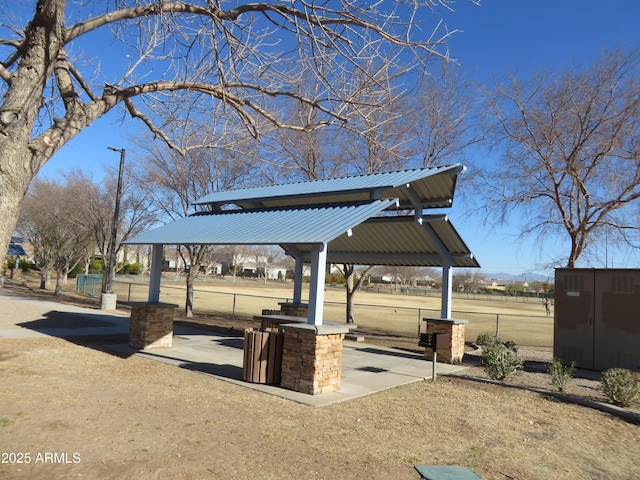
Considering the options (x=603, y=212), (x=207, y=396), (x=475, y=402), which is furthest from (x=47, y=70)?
(x=603, y=212)

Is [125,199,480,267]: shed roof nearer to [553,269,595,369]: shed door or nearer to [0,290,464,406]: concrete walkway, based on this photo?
[553,269,595,369]: shed door

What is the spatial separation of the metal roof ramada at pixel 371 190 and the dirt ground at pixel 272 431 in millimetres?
4258

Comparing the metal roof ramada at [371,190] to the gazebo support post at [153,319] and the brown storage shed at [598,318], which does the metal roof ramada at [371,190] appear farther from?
the brown storage shed at [598,318]

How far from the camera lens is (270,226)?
33.6 ft

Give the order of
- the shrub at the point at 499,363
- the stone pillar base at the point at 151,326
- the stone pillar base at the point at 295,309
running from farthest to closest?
the stone pillar base at the point at 295,309 < the stone pillar base at the point at 151,326 < the shrub at the point at 499,363

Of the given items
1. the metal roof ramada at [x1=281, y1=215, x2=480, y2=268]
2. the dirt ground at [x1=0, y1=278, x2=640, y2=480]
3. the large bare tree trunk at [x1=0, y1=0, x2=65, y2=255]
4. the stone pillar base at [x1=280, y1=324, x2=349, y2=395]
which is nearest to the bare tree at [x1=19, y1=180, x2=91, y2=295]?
the metal roof ramada at [x1=281, y1=215, x2=480, y2=268]

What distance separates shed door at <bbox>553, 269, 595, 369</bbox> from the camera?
12.4 metres

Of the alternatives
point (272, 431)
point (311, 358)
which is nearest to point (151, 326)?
point (311, 358)

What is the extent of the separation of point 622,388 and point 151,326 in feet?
33.1

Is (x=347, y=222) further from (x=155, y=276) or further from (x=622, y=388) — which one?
(x=155, y=276)

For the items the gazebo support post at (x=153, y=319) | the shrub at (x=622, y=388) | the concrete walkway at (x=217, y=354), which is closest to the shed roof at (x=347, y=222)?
the gazebo support post at (x=153, y=319)

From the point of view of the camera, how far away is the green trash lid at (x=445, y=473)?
16.3ft

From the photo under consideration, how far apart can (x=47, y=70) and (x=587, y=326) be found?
1277 cm

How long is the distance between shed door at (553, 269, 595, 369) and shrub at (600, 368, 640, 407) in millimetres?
4163
